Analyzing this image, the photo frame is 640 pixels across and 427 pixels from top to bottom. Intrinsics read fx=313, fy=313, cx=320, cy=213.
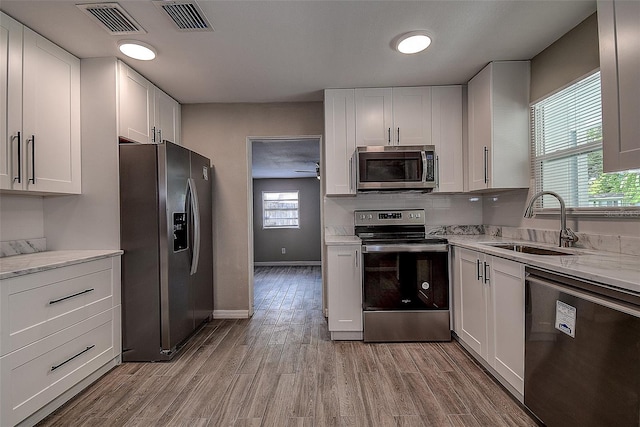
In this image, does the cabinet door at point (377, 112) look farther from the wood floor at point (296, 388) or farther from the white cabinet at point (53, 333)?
the white cabinet at point (53, 333)

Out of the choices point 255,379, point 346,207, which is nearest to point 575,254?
point 346,207

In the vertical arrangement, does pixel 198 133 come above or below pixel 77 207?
above

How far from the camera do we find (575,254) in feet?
6.15

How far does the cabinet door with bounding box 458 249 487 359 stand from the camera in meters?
2.23

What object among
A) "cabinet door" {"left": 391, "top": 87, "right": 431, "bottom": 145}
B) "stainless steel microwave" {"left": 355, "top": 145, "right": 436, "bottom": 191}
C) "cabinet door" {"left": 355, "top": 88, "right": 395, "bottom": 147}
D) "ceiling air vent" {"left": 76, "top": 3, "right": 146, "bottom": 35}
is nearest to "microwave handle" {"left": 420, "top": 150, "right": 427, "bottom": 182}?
"stainless steel microwave" {"left": 355, "top": 145, "right": 436, "bottom": 191}

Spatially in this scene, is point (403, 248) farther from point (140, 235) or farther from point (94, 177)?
point (94, 177)

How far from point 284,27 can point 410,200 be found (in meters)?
2.03

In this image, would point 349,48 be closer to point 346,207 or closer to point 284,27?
point 284,27

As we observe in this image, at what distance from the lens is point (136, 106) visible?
104 inches

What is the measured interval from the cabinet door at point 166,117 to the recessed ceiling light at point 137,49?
2.06 ft

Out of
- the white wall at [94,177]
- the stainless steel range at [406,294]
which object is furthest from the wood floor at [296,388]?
the white wall at [94,177]

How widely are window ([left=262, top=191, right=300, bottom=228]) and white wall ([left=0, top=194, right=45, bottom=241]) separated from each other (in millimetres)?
5583

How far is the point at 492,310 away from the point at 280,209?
6.31m

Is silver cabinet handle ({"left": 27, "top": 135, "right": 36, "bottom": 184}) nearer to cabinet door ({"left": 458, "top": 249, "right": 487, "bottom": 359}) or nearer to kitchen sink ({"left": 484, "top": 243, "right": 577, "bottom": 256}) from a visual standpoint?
cabinet door ({"left": 458, "top": 249, "right": 487, "bottom": 359})
